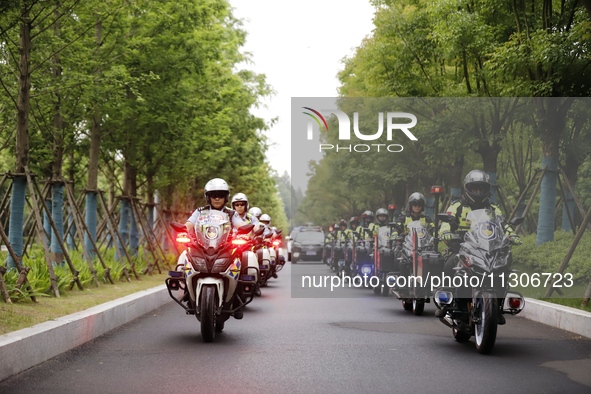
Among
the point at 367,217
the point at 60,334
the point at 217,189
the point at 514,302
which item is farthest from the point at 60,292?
the point at 367,217

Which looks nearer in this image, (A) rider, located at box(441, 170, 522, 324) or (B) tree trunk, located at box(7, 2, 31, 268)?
(A) rider, located at box(441, 170, 522, 324)

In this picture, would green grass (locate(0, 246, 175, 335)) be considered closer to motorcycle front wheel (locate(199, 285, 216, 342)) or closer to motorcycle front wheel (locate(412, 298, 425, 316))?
motorcycle front wheel (locate(199, 285, 216, 342))

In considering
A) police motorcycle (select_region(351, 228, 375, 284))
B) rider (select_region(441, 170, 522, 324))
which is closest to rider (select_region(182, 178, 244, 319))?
rider (select_region(441, 170, 522, 324))

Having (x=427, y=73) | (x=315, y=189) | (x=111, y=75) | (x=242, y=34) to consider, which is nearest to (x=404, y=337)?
(x=111, y=75)

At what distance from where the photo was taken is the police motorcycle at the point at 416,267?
11953mm

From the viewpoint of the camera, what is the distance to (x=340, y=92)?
146 ft

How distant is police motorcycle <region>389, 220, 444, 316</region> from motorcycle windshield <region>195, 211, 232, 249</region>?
2.90m

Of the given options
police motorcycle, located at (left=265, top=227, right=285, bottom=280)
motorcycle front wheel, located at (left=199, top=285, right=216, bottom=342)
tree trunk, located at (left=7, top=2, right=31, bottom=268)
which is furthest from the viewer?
police motorcycle, located at (left=265, top=227, right=285, bottom=280)

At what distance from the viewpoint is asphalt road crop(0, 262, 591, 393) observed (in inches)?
292

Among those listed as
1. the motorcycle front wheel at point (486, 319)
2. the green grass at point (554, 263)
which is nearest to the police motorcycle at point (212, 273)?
the motorcycle front wheel at point (486, 319)

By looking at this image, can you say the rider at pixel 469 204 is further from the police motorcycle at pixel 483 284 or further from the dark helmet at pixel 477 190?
the police motorcycle at pixel 483 284

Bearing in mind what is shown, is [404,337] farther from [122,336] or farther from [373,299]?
[373,299]

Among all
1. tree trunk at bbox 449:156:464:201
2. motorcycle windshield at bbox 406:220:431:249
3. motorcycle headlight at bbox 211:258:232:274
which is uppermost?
tree trunk at bbox 449:156:464:201

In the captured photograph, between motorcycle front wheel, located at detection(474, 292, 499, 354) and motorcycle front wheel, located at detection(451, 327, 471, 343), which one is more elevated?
motorcycle front wheel, located at detection(474, 292, 499, 354)
